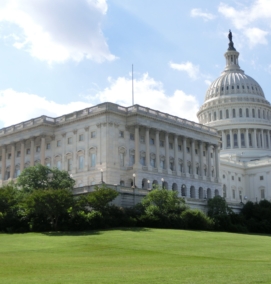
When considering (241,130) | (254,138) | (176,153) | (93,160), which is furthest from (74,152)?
(254,138)

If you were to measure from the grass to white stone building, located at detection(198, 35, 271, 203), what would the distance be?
9307 centimetres

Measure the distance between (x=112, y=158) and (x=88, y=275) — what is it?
241 feet

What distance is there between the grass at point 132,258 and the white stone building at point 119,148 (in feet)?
126

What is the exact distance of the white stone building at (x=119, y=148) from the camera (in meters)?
101

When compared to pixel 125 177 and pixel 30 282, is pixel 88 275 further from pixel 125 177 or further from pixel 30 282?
pixel 125 177

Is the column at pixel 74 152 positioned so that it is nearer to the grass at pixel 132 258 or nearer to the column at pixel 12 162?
the column at pixel 12 162

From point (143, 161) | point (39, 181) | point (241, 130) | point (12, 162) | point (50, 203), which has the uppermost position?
point (241, 130)

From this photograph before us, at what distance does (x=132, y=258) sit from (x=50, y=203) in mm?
30397

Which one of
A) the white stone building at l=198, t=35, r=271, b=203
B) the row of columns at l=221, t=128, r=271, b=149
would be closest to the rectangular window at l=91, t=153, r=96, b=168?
the white stone building at l=198, t=35, r=271, b=203

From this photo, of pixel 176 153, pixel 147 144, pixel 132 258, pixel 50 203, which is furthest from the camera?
pixel 176 153

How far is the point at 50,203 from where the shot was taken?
218 ft

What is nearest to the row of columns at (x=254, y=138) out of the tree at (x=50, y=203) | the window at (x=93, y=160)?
the window at (x=93, y=160)

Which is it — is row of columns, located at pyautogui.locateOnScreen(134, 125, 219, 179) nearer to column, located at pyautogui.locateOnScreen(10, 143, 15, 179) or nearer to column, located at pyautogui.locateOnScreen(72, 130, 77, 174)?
column, located at pyautogui.locateOnScreen(72, 130, 77, 174)

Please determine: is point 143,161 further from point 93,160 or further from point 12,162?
point 12,162
